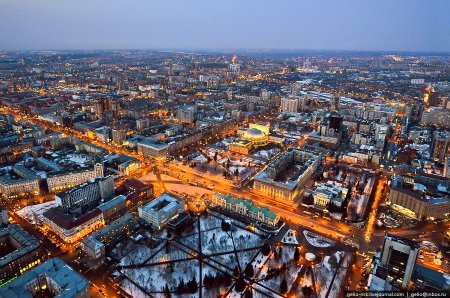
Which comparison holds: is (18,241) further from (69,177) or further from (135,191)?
(69,177)

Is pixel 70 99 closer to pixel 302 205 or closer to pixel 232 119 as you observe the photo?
pixel 232 119

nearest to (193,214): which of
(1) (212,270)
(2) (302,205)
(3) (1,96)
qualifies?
(1) (212,270)

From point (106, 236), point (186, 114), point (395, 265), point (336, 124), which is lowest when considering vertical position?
point (106, 236)

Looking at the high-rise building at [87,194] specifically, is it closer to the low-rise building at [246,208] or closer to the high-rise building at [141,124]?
the low-rise building at [246,208]

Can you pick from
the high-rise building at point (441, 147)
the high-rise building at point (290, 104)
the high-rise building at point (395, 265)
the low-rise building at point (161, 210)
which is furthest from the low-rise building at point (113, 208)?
the high-rise building at point (290, 104)

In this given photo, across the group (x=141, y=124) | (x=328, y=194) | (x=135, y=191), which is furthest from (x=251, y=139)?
(x=135, y=191)

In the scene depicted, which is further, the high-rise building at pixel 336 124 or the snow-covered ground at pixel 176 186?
the high-rise building at pixel 336 124

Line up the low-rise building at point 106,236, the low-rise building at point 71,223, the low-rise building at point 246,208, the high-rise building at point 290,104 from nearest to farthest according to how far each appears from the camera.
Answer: the low-rise building at point 106,236, the low-rise building at point 71,223, the low-rise building at point 246,208, the high-rise building at point 290,104

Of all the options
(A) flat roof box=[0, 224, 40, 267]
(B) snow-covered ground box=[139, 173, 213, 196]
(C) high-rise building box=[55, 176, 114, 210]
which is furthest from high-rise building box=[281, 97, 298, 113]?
(A) flat roof box=[0, 224, 40, 267]

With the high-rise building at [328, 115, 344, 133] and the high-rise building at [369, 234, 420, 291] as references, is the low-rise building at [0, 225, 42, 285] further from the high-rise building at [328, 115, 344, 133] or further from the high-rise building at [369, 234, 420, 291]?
the high-rise building at [328, 115, 344, 133]
